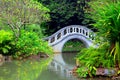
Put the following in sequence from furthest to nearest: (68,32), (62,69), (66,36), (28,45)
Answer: (68,32) → (66,36) → (28,45) → (62,69)

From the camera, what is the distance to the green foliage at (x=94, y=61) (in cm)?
1099

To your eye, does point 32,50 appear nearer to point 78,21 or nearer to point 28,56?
point 28,56

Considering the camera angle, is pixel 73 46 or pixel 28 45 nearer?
pixel 28 45

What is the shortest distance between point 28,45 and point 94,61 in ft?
38.9

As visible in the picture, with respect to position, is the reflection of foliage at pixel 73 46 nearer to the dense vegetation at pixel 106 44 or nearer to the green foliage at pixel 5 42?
the green foliage at pixel 5 42

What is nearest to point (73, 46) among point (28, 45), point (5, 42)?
point (28, 45)

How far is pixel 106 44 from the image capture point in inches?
453

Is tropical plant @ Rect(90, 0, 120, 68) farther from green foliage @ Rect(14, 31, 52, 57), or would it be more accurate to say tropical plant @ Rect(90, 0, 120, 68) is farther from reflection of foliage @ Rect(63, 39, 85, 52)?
reflection of foliage @ Rect(63, 39, 85, 52)

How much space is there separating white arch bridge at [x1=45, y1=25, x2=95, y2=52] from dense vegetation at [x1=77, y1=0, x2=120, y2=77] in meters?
17.1

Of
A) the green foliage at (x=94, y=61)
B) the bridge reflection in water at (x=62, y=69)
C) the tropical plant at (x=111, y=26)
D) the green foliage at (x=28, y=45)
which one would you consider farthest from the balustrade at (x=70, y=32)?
the tropical plant at (x=111, y=26)

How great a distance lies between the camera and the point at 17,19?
2277 centimetres

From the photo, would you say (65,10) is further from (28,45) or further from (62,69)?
(62,69)

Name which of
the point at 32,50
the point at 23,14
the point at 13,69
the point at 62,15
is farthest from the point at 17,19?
the point at 62,15

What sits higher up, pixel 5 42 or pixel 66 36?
pixel 66 36
